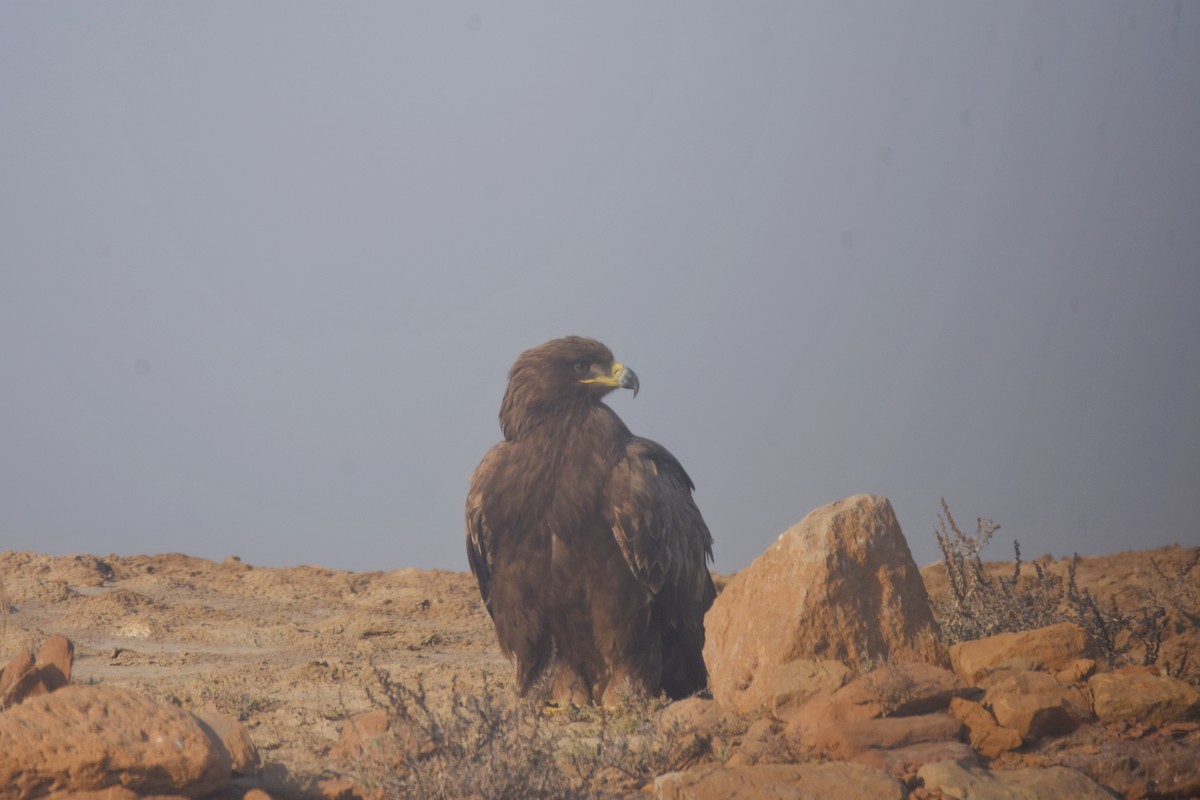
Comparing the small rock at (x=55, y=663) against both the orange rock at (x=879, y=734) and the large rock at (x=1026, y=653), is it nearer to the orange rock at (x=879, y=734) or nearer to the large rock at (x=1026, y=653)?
the orange rock at (x=879, y=734)

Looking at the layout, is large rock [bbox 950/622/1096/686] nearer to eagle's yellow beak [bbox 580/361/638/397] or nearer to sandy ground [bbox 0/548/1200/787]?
sandy ground [bbox 0/548/1200/787]

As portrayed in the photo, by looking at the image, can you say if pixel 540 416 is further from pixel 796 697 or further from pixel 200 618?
pixel 200 618

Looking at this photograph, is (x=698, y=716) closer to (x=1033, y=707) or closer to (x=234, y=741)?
(x=1033, y=707)

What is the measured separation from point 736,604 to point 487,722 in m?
1.79

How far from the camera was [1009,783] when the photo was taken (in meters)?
5.04

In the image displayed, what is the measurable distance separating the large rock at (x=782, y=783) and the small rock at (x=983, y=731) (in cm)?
83

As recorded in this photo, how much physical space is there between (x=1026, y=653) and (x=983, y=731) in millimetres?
760

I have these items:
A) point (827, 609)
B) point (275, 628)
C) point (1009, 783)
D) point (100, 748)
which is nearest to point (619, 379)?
point (827, 609)

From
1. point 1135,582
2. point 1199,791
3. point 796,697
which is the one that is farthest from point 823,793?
point 1135,582

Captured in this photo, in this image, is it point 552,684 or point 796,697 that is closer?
point 796,697

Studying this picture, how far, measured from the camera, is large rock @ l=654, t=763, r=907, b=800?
15.6 feet

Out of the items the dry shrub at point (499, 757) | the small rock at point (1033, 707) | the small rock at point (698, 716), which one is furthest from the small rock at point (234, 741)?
the small rock at point (1033, 707)

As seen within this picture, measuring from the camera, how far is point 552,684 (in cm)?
780

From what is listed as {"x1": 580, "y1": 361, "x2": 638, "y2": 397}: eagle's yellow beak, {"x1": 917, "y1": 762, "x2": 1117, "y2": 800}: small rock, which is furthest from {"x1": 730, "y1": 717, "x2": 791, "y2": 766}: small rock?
{"x1": 580, "y1": 361, "x2": 638, "y2": 397}: eagle's yellow beak
